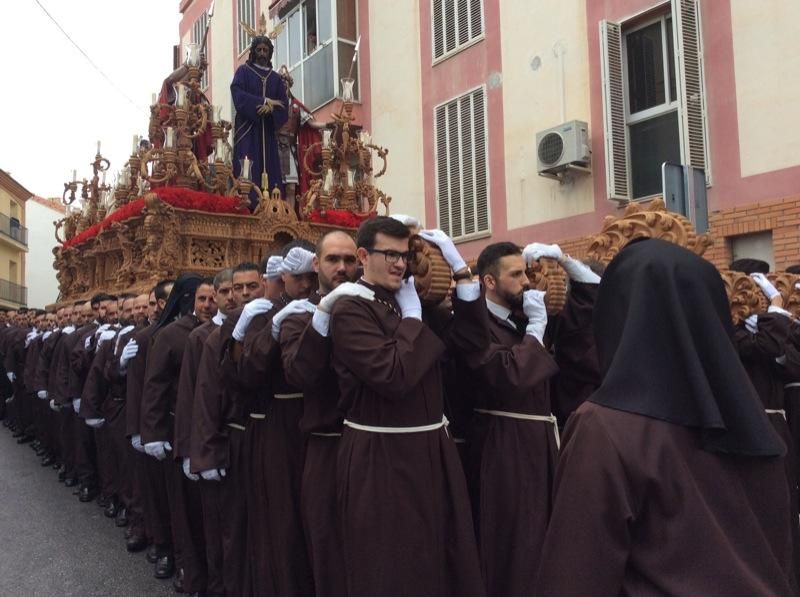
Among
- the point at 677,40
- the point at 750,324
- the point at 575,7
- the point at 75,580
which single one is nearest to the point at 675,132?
the point at 677,40

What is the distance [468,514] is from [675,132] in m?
7.72

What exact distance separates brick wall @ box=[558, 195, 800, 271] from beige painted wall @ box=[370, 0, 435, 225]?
5742 millimetres

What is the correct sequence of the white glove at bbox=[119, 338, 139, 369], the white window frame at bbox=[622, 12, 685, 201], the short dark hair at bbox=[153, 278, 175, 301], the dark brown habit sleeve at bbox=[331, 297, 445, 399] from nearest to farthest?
1. the dark brown habit sleeve at bbox=[331, 297, 445, 399]
2. the white glove at bbox=[119, 338, 139, 369]
3. the short dark hair at bbox=[153, 278, 175, 301]
4. the white window frame at bbox=[622, 12, 685, 201]

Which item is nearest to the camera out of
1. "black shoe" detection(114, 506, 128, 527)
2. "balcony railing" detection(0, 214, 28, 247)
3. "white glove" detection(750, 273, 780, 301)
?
"white glove" detection(750, 273, 780, 301)

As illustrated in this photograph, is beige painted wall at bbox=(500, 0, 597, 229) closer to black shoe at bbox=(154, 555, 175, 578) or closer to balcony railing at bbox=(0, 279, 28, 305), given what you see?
black shoe at bbox=(154, 555, 175, 578)

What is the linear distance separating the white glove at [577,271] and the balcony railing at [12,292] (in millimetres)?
37055

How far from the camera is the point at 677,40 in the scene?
9.02m

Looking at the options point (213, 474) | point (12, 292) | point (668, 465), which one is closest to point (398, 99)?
point (213, 474)

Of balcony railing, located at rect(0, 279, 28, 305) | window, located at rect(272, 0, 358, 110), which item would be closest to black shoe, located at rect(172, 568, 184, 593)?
window, located at rect(272, 0, 358, 110)

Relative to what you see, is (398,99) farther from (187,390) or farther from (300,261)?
(300,261)

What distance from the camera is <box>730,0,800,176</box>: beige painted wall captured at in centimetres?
811

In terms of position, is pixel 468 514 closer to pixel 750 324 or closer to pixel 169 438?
pixel 750 324

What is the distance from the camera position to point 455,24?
1270cm

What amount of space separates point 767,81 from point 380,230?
23.4 ft
